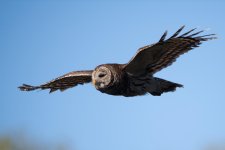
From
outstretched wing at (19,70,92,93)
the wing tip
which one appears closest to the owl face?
outstretched wing at (19,70,92,93)

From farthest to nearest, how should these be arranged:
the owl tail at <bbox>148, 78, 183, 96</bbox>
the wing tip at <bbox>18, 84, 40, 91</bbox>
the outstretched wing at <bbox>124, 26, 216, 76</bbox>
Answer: the wing tip at <bbox>18, 84, 40, 91</bbox>
the owl tail at <bbox>148, 78, 183, 96</bbox>
the outstretched wing at <bbox>124, 26, 216, 76</bbox>

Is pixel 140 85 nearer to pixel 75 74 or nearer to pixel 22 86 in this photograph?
pixel 75 74

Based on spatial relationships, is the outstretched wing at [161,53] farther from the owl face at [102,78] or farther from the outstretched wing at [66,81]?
the outstretched wing at [66,81]

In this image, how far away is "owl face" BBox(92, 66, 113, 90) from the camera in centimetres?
1463

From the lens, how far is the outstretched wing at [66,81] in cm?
1627

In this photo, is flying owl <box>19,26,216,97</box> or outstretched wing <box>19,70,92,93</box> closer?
flying owl <box>19,26,216,97</box>

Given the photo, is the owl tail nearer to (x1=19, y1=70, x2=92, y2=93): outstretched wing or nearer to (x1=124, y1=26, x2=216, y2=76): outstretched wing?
(x1=124, y1=26, x2=216, y2=76): outstretched wing

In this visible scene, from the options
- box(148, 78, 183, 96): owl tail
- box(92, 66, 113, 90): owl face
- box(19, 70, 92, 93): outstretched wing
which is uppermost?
box(19, 70, 92, 93): outstretched wing

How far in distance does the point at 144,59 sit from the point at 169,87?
1954mm

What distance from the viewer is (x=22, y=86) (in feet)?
60.1

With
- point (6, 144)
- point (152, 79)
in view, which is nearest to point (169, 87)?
point (152, 79)

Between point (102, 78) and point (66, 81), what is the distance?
2822 millimetres

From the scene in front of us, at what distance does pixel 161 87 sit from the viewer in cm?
1586

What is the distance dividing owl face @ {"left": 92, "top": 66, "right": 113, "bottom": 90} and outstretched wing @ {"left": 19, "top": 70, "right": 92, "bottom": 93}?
1.03 meters
